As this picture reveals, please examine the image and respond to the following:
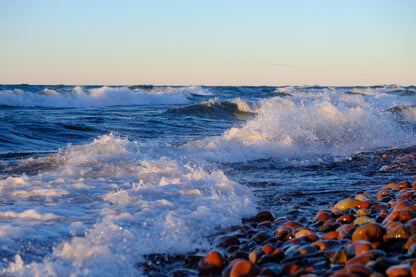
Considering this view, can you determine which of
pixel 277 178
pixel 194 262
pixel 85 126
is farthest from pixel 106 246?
pixel 85 126

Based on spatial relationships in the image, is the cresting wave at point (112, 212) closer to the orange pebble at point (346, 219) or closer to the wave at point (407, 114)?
the orange pebble at point (346, 219)

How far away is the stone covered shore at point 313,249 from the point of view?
1.78m

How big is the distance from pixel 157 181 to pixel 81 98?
16.3 m

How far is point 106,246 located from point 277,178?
2697mm

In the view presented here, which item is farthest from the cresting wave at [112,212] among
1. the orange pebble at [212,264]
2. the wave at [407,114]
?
the wave at [407,114]

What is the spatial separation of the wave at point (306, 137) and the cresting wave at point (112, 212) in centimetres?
186

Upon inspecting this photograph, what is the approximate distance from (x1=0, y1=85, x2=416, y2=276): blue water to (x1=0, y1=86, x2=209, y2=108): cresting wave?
7.61 metres

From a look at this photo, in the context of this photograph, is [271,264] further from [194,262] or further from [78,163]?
[78,163]

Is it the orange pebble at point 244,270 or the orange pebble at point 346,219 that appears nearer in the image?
the orange pebble at point 244,270

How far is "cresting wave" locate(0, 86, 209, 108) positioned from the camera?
652 inches

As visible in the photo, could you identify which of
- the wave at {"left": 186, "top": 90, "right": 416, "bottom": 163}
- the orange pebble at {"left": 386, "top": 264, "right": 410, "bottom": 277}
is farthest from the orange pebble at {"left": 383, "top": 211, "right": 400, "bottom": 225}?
the wave at {"left": 186, "top": 90, "right": 416, "bottom": 163}

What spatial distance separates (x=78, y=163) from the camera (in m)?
4.77

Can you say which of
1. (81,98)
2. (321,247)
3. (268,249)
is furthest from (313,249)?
(81,98)

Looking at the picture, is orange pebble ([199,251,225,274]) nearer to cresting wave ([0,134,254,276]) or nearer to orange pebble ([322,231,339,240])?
cresting wave ([0,134,254,276])
